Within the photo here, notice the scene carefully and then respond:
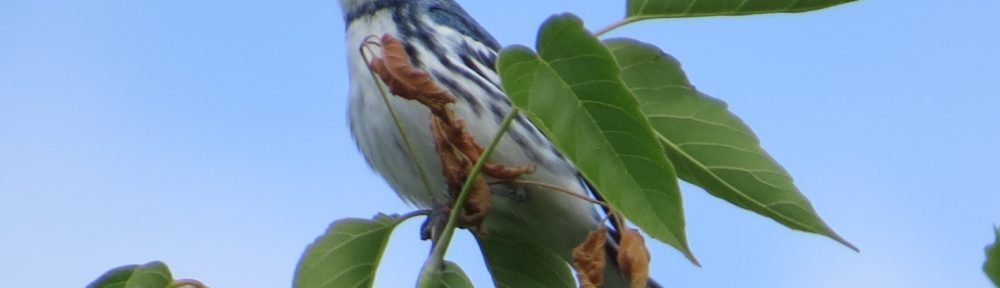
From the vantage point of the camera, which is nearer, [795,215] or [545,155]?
[795,215]

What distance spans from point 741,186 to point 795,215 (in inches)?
3.7

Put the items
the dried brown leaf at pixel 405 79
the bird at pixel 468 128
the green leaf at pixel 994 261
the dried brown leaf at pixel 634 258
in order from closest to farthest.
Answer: the green leaf at pixel 994 261
the dried brown leaf at pixel 634 258
the dried brown leaf at pixel 405 79
the bird at pixel 468 128


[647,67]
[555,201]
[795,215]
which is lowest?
[555,201]

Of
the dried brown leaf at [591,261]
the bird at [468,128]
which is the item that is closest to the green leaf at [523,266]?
the dried brown leaf at [591,261]

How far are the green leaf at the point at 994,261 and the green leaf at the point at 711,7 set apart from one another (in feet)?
2.13

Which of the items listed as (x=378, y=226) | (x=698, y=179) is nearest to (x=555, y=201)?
(x=378, y=226)

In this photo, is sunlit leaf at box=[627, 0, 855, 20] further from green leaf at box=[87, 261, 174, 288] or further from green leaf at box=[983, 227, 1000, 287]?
green leaf at box=[87, 261, 174, 288]

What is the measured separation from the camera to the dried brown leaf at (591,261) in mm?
1926

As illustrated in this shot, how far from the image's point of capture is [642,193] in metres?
1.65

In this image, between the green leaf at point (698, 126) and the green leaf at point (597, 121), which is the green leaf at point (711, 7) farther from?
the green leaf at point (597, 121)

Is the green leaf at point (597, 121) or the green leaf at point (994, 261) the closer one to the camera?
the green leaf at point (994, 261)

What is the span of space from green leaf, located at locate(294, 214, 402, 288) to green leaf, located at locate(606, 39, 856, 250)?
544mm

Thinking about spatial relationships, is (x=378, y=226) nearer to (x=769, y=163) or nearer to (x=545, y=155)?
(x=769, y=163)

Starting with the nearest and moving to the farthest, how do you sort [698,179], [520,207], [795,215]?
1. [795,215]
2. [698,179]
3. [520,207]
